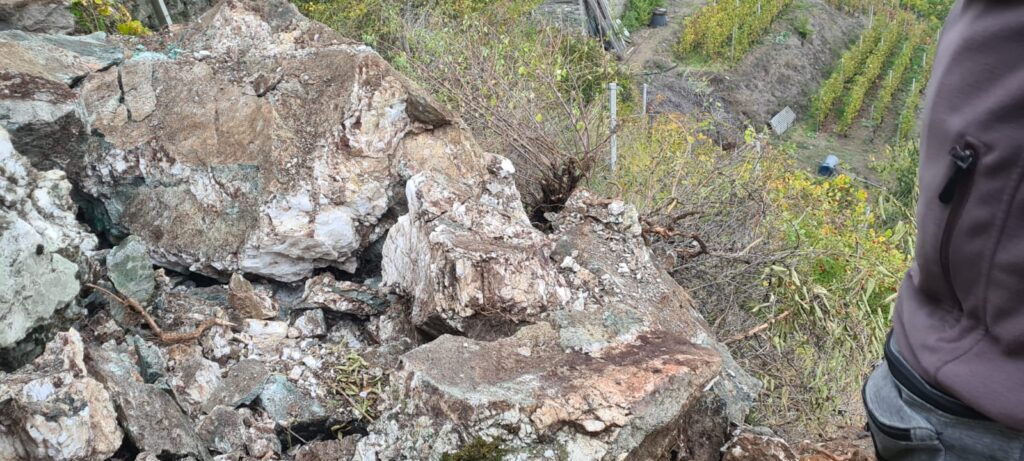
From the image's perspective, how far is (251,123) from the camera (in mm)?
3012

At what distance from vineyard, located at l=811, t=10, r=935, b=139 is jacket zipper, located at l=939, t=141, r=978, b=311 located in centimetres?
1556

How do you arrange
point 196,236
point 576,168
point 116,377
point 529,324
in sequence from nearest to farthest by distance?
1. point 116,377
2. point 529,324
3. point 196,236
4. point 576,168

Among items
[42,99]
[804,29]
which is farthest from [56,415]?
[804,29]

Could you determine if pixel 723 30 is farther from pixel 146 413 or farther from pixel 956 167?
pixel 956 167

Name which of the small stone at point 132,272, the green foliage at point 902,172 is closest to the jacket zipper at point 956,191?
the small stone at point 132,272

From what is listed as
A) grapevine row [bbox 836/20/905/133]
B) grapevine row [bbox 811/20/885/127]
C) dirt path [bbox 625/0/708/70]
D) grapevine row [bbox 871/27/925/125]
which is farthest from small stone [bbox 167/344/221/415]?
grapevine row [bbox 871/27/925/125]

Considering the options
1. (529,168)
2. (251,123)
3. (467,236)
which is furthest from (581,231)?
(251,123)

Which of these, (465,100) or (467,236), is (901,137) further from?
(467,236)

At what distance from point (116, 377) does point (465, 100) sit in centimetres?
272

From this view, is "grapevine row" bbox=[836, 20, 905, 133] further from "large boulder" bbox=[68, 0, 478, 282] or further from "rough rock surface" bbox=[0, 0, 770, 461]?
"large boulder" bbox=[68, 0, 478, 282]

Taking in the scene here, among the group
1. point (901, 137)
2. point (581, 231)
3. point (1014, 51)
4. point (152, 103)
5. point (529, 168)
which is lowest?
point (901, 137)

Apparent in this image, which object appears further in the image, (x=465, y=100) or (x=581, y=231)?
(x=465, y=100)

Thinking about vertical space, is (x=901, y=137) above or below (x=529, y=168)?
below

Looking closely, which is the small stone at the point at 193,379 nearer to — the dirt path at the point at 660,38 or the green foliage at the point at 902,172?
the green foliage at the point at 902,172
